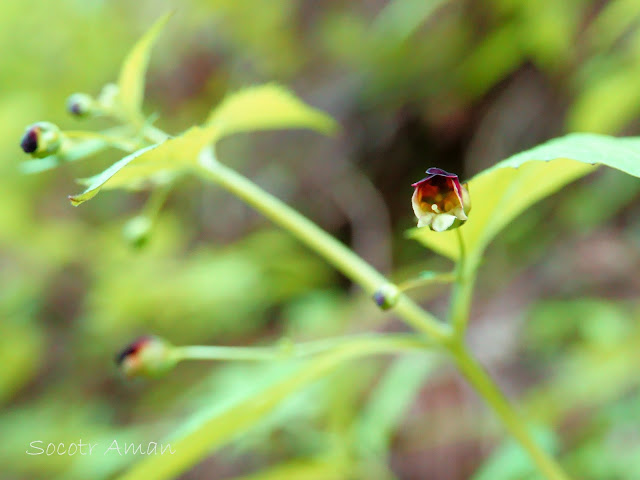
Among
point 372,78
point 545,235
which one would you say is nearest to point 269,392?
point 545,235

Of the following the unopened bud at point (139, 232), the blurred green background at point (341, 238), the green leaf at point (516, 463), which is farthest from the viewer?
the blurred green background at point (341, 238)

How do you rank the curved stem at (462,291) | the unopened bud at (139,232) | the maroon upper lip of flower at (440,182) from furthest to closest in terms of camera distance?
the unopened bud at (139,232), the curved stem at (462,291), the maroon upper lip of flower at (440,182)

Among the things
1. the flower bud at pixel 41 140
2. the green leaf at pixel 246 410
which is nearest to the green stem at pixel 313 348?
the green leaf at pixel 246 410

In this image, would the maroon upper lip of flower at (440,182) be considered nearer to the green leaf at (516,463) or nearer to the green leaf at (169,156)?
the green leaf at (169,156)

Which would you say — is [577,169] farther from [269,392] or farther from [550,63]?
[550,63]

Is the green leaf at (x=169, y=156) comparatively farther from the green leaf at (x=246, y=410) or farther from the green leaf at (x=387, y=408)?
the green leaf at (x=387, y=408)

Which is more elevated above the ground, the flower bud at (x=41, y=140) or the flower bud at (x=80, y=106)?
the flower bud at (x=80, y=106)

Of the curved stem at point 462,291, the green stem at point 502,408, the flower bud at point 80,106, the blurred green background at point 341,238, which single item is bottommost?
the green stem at point 502,408

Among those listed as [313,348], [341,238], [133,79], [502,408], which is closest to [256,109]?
[133,79]

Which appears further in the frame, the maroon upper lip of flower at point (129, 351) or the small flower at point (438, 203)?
the maroon upper lip of flower at point (129, 351)
